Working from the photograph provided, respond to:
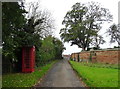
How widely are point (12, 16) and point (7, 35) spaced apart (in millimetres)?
1908

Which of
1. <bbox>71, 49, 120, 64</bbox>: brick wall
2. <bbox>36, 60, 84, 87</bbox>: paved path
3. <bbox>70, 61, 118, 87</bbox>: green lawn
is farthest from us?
<bbox>71, 49, 120, 64</bbox>: brick wall

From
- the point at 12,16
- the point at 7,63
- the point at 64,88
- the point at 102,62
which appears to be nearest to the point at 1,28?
the point at 12,16

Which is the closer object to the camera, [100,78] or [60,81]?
[60,81]

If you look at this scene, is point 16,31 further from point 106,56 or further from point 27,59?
point 106,56

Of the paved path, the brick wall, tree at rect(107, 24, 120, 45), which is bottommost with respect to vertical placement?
the paved path

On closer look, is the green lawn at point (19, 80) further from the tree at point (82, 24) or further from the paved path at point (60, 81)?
the tree at point (82, 24)

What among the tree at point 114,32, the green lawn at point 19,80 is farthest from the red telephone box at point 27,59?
the tree at point 114,32

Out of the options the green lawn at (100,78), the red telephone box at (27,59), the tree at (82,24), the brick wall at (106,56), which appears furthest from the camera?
the tree at (82,24)

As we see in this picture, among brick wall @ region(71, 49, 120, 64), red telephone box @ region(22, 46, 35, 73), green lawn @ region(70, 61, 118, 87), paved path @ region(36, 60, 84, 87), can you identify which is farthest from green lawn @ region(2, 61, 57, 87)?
brick wall @ region(71, 49, 120, 64)

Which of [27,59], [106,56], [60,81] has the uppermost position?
[27,59]

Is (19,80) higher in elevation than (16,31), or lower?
lower

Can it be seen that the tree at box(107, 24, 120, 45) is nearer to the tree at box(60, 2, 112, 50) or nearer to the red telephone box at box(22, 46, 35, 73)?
the tree at box(60, 2, 112, 50)

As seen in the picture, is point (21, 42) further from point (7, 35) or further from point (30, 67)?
point (7, 35)

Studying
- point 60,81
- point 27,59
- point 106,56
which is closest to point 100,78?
point 60,81
